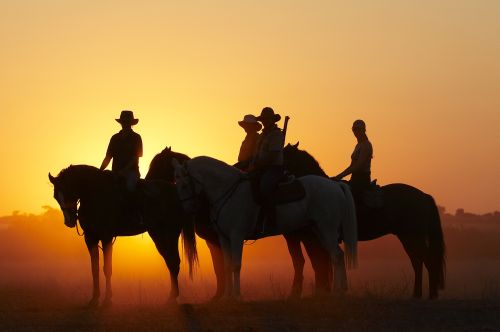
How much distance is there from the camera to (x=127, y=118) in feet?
62.5

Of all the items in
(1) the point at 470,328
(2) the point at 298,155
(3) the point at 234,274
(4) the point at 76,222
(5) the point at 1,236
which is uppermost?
(5) the point at 1,236

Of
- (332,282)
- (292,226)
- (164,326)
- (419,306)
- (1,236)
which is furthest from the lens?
(1,236)

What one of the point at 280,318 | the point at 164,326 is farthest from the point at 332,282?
the point at 164,326

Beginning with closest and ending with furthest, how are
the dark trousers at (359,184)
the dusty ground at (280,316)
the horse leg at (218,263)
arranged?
the dusty ground at (280,316), the horse leg at (218,263), the dark trousers at (359,184)

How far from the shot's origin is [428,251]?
1994 centimetres

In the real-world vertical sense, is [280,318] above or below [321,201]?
below

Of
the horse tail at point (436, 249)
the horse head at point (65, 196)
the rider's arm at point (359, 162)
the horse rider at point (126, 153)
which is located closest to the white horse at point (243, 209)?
the rider's arm at point (359, 162)

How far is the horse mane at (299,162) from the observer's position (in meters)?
19.5

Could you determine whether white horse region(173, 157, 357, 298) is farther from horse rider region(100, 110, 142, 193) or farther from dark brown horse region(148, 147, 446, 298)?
horse rider region(100, 110, 142, 193)

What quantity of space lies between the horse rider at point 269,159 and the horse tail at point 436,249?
4.06 metres

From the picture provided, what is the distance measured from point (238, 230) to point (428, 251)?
15.7 ft

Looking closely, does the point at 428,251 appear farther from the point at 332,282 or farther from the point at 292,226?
the point at 292,226

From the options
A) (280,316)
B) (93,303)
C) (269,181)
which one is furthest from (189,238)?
(280,316)

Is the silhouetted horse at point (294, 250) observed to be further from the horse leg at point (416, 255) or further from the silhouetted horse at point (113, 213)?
the horse leg at point (416, 255)
